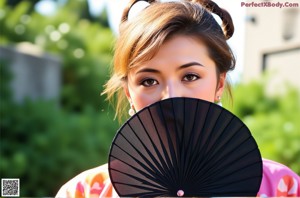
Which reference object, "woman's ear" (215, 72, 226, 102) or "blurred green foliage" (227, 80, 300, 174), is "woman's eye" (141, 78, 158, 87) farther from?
"blurred green foliage" (227, 80, 300, 174)

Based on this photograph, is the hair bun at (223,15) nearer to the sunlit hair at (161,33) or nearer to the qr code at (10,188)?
the sunlit hair at (161,33)

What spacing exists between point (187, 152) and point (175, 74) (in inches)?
4.9

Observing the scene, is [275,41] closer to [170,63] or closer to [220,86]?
[220,86]

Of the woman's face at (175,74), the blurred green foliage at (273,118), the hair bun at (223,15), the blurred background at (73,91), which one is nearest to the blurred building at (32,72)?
the blurred background at (73,91)

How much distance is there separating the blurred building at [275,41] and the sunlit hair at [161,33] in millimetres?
2131

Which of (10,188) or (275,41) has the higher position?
(275,41)

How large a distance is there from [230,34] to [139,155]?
368 mm

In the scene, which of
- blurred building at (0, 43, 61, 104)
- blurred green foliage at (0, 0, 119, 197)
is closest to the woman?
blurred green foliage at (0, 0, 119, 197)

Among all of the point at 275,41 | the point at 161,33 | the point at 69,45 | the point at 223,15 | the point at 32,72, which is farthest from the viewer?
the point at 69,45

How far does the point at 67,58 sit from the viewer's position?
16.7ft

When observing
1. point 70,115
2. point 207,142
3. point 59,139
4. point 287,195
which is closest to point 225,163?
point 207,142

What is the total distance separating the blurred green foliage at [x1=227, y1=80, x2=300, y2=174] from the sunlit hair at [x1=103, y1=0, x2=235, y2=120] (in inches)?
94.6

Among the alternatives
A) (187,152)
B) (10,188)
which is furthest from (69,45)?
(187,152)

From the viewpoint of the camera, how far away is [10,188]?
1.05 m
